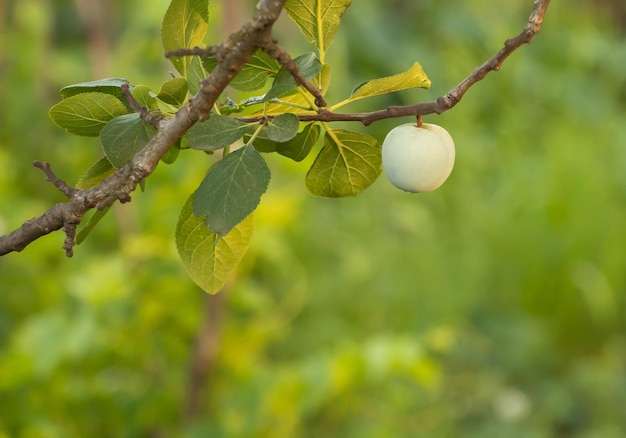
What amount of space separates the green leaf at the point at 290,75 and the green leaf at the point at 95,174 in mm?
105

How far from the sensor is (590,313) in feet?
7.08

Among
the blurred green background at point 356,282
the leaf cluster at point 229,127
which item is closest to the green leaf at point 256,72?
the leaf cluster at point 229,127

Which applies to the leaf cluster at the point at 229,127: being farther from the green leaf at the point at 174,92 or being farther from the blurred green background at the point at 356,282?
the blurred green background at the point at 356,282

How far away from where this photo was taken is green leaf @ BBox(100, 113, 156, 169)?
43 centimetres

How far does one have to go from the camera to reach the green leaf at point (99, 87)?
17.8 inches

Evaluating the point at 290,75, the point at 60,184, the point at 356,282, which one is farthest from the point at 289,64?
the point at 356,282

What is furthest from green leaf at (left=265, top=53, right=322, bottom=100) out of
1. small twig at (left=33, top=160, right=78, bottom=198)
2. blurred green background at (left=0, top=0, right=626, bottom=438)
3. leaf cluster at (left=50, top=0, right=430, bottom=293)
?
blurred green background at (left=0, top=0, right=626, bottom=438)

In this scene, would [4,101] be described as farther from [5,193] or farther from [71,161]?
[5,193]

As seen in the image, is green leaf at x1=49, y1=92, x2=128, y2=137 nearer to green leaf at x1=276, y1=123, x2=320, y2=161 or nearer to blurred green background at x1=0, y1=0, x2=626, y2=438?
green leaf at x1=276, y1=123, x2=320, y2=161

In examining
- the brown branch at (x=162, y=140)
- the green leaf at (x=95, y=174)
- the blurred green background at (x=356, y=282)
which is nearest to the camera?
the brown branch at (x=162, y=140)

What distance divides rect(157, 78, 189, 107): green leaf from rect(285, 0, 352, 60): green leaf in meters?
0.06

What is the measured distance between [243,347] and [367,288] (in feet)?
2.24

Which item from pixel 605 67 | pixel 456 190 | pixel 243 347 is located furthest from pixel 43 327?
pixel 605 67

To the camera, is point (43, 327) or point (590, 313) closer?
point (43, 327)
